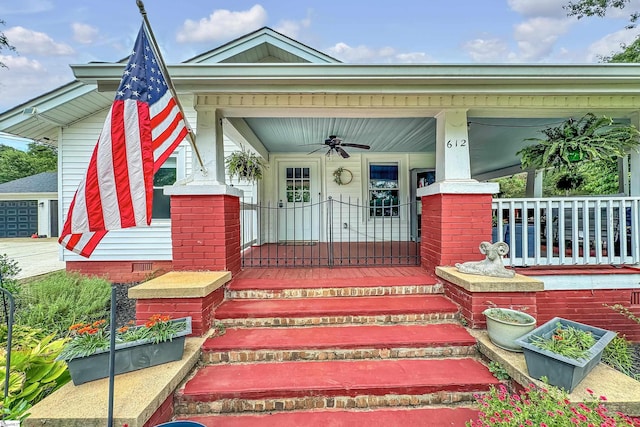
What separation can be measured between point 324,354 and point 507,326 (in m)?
1.56

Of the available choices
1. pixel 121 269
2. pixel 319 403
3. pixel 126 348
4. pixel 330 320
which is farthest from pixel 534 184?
pixel 121 269

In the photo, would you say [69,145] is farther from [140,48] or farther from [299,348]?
[299,348]

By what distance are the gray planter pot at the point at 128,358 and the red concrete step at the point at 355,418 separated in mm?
500

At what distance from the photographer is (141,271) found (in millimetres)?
5992

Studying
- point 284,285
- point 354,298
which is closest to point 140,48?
point 284,285

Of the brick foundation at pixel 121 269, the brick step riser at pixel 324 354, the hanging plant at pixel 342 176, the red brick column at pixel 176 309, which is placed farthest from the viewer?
the hanging plant at pixel 342 176

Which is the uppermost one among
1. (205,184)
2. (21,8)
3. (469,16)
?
(469,16)

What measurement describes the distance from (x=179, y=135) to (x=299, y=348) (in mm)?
2197

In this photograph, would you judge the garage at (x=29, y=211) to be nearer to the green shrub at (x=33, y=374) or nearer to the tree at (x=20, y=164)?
the tree at (x=20, y=164)

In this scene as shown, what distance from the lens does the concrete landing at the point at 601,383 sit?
5.56ft

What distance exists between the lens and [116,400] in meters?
1.69

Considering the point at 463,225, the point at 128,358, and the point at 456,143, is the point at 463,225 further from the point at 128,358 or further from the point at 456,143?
the point at 128,358

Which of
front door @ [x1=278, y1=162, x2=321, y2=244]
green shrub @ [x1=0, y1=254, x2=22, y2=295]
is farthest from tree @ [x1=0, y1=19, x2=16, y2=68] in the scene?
front door @ [x1=278, y1=162, x2=321, y2=244]

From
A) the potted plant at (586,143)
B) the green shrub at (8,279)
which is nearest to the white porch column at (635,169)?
the potted plant at (586,143)
